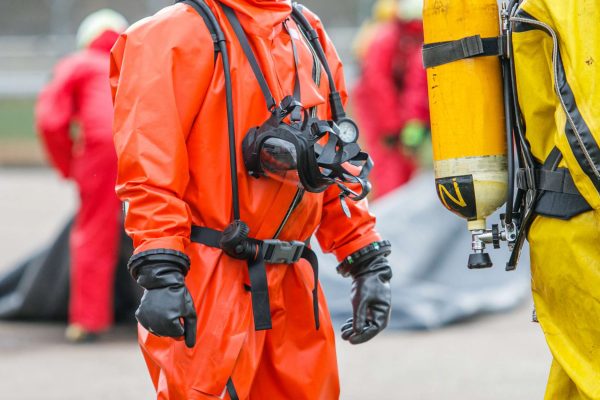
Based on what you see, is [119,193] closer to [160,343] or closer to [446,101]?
[160,343]

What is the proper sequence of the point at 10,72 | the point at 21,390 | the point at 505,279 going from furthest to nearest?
1. the point at 10,72
2. the point at 505,279
3. the point at 21,390

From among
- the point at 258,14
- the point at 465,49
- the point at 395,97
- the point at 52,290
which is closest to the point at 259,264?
the point at 258,14

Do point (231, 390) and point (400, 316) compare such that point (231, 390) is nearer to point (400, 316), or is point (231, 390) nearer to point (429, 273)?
point (400, 316)

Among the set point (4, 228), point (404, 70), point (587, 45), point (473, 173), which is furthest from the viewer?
point (4, 228)

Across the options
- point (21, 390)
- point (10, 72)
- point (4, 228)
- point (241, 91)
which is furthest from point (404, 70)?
point (10, 72)

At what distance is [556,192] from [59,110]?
444 centimetres

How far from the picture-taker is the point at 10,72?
22.2m

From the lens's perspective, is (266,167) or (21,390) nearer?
(266,167)

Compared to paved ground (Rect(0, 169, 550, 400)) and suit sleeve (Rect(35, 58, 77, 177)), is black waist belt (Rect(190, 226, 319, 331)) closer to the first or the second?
paved ground (Rect(0, 169, 550, 400))

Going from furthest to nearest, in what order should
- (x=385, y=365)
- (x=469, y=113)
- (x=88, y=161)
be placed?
(x=88, y=161) < (x=385, y=365) < (x=469, y=113)

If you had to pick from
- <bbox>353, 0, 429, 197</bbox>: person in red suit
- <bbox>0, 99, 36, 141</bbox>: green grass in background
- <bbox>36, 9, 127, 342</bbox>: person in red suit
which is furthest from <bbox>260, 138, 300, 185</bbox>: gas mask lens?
<bbox>0, 99, 36, 141</bbox>: green grass in background

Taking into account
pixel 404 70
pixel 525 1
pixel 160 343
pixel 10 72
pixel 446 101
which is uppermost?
pixel 525 1

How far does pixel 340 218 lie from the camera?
12.1 feet

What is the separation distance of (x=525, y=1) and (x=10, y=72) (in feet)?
66.8
